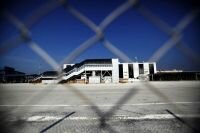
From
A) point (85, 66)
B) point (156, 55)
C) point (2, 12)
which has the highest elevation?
point (85, 66)

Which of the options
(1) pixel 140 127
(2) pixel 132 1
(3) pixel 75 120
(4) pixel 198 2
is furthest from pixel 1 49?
(3) pixel 75 120

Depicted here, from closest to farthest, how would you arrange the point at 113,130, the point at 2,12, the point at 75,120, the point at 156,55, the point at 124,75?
the point at 2,12
the point at 156,55
the point at 113,130
the point at 75,120
the point at 124,75

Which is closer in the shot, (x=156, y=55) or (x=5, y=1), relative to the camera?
(x=5, y=1)

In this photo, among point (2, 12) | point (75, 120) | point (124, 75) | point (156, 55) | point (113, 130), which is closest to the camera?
point (2, 12)

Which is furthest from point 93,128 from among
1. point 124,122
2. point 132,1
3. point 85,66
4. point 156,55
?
point 85,66

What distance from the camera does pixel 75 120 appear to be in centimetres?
377

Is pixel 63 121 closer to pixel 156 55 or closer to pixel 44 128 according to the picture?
pixel 44 128

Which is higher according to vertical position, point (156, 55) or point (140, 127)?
point (156, 55)

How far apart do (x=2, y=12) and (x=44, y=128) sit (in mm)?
2464

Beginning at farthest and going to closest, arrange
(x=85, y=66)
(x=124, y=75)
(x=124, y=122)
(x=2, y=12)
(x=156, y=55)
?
(x=124, y=75)
(x=85, y=66)
(x=124, y=122)
(x=156, y=55)
(x=2, y=12)

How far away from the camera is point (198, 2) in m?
1.12

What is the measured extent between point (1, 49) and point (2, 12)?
0.63 ft

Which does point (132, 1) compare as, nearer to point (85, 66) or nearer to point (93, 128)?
point (93, 128)

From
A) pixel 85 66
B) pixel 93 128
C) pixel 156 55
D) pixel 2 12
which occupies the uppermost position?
pixel 85 66
